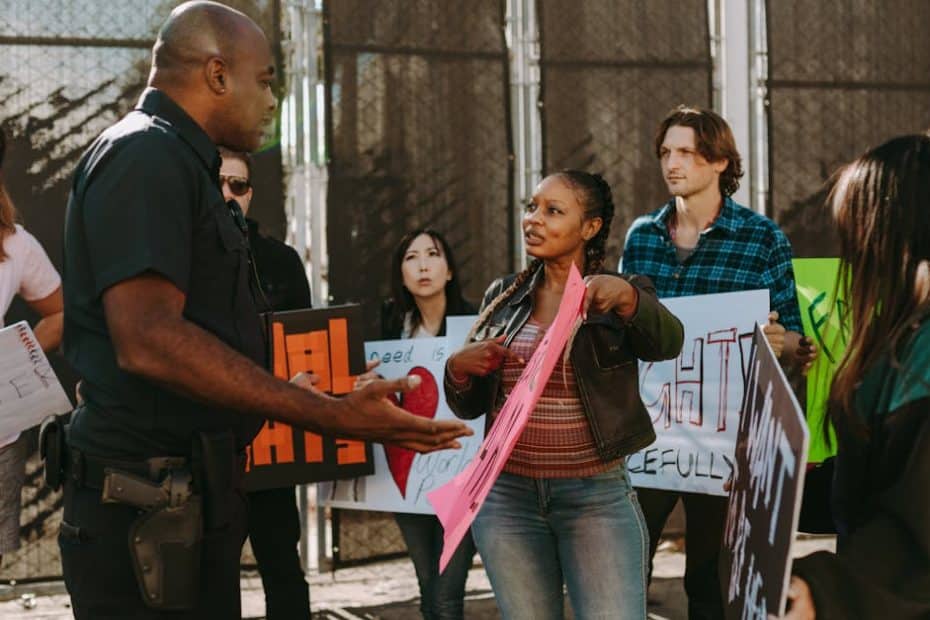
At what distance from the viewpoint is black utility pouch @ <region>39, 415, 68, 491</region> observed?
8.73ft

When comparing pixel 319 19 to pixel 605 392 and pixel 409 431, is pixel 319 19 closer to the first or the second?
pixel 605 392

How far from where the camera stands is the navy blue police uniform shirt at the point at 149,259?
2350mm

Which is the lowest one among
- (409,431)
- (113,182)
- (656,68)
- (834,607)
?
(834,607)

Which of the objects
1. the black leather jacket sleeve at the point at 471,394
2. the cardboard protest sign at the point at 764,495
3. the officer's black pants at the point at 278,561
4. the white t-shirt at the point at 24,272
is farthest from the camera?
the officer's black pants at the point at 278,561

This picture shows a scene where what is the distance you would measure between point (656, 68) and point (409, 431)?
5137mm

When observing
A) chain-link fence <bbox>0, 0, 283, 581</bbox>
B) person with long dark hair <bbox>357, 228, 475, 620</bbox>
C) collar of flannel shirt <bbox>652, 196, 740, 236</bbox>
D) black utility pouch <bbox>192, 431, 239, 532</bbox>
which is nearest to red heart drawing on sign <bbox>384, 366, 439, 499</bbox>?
person with long dark hair <bbox>357, 228, 475, 620</bbox>

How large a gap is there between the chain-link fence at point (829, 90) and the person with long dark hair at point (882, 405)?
17.1 ft

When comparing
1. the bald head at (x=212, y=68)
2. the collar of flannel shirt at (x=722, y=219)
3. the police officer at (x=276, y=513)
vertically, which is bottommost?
the police officer at (x=276, y=513)

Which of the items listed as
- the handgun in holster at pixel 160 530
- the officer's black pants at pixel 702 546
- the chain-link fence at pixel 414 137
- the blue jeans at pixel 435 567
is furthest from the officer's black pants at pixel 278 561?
the handgun in holster at pixel 160 530

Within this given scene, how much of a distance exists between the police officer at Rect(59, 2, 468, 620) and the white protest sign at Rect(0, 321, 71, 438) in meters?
1.67

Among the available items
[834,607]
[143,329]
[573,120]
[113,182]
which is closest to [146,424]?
[143,329]

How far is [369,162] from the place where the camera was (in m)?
6.58

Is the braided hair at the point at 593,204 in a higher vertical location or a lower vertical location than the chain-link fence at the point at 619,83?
lower

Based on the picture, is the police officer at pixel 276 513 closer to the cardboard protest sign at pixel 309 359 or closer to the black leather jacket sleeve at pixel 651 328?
the cardboard protest sign at pixel 309 359
